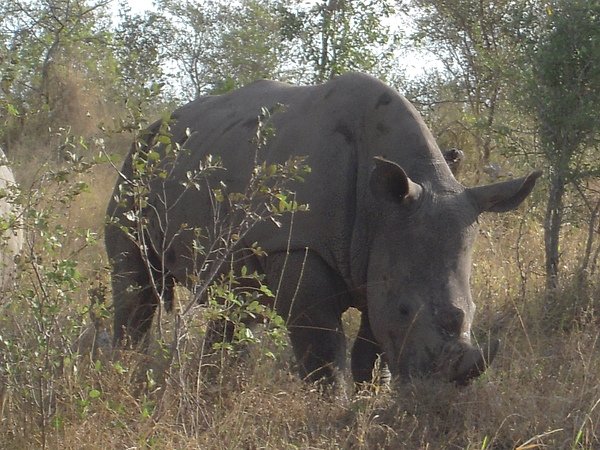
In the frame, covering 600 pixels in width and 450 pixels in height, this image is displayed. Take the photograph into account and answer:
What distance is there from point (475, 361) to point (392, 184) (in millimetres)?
1007

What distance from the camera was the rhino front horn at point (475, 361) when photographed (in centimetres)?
523

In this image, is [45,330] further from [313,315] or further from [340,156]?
[340,156]

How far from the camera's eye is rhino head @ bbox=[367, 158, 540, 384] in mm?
5402

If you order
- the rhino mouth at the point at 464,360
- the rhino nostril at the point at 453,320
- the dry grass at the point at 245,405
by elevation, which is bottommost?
the dry grass at the point at 245,405

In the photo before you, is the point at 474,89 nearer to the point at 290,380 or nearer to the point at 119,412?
the point at 290,380

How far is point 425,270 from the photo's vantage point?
5590 mm

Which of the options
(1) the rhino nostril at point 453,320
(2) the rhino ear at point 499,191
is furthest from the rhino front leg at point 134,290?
(1) the rhino nostril at point 453,320

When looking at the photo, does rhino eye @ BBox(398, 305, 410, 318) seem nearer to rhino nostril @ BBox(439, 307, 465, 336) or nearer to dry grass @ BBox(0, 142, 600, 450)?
rhino nostril @ BBox(439, 307, 465, 336)

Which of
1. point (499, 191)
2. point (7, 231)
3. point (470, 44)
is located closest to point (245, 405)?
point (499, 191)

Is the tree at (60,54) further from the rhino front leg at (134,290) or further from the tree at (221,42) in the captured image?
the rhino front leg at (134,290)

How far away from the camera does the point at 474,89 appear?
1452 centimetres

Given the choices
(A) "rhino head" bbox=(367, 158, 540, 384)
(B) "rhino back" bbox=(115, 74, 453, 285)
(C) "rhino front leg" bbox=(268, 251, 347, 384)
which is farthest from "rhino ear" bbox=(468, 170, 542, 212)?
(C) "rhino front leg" bbox=(268, 251, 347, 384)

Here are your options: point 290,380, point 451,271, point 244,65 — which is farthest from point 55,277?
point 244,65

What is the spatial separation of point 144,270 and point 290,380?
2.11 meters
